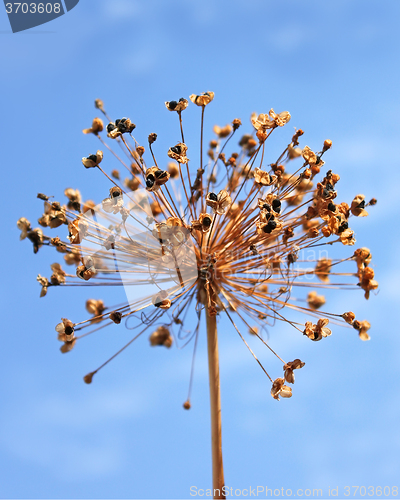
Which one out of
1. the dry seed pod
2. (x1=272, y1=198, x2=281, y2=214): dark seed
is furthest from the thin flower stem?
the dry seed pod

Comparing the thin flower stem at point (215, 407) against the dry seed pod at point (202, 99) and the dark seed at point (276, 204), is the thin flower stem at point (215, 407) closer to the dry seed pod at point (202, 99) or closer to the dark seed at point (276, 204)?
the dark seed at point (276, 204)

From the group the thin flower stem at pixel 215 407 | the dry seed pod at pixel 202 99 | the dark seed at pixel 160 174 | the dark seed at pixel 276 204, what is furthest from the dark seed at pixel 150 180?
the thin flower stem at pixel 215 407

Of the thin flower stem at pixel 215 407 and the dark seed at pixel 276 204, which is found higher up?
the dark seed at pixel 276 204

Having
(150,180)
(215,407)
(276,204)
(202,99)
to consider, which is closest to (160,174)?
(150,180)

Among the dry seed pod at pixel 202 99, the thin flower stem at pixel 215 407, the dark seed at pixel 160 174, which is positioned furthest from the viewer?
the thin flower stem at pixel 215 407

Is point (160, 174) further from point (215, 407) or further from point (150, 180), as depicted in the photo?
point (215, 407)

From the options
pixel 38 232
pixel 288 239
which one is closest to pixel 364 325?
pixel 288 239

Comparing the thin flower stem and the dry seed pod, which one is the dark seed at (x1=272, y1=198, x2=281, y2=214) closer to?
the dry seed pod

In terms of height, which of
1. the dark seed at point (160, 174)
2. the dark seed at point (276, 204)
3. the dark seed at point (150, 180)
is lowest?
the dark seed at point (276, 204)

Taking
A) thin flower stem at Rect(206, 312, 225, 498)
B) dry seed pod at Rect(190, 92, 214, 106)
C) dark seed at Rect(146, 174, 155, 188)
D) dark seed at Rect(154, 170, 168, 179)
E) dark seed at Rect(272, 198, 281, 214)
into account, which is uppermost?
dry seed pod at Rect(190, 92, 214, 106)
